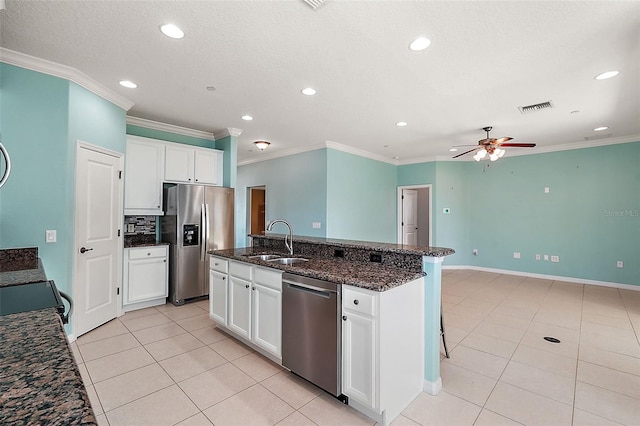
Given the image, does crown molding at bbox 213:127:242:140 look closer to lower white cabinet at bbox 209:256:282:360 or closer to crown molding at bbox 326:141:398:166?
crown molding at bbox 326:141:398:166

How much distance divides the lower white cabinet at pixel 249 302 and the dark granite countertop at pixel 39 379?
5.09 feet

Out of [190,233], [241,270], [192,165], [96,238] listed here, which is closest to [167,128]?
[192,165]

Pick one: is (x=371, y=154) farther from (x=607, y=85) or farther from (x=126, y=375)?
(x=126, y=375)

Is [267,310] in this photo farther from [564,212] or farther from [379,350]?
[564,212]

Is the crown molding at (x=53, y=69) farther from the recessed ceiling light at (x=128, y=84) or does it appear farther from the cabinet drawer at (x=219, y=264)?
the cabinet drawer at (x=219, y=264)

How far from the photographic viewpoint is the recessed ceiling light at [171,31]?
6.81ft

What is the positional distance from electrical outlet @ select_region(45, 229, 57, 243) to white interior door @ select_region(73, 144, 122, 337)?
212 mm

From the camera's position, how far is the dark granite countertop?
53cm

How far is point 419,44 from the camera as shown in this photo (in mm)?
2260

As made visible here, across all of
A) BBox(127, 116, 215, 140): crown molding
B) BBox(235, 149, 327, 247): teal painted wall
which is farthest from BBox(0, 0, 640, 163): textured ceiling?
BBox(235, 149, 327, 247): teal painted wall

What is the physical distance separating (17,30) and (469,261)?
7853mm

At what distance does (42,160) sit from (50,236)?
0.71 meters

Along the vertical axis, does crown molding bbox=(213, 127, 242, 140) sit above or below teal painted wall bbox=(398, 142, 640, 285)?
above

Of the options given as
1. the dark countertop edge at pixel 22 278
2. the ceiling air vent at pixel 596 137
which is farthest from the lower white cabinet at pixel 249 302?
the ceiling air vent at pixel 596 137
